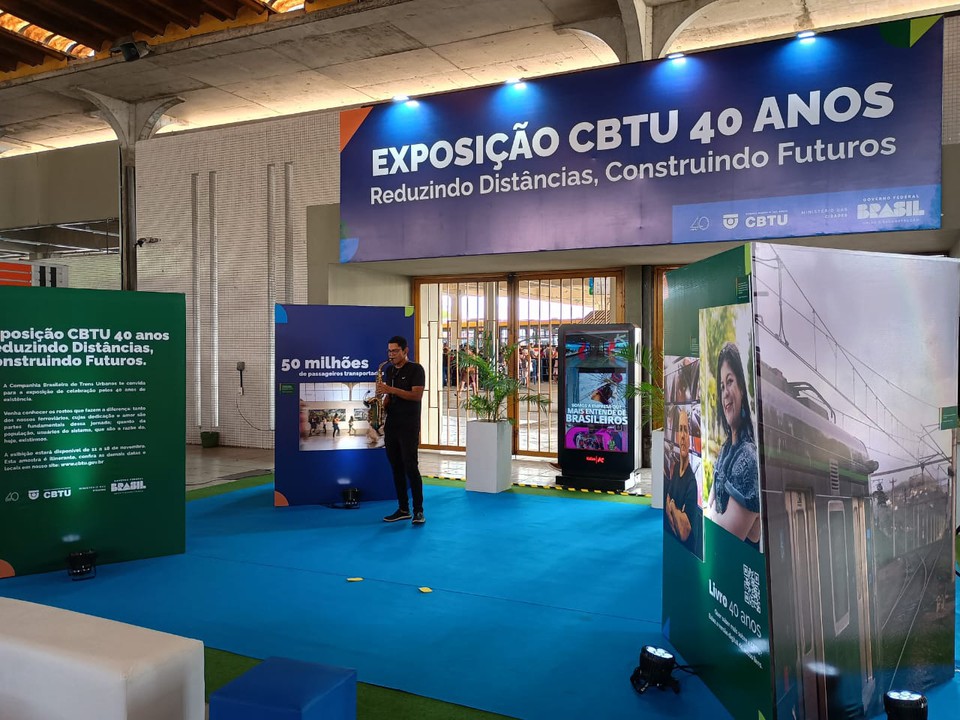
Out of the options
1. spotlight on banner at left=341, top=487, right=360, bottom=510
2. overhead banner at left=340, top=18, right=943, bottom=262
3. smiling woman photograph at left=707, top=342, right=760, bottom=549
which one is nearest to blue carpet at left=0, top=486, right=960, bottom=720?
spotlight on banner at left=341, top=487, right=360, bottom=510

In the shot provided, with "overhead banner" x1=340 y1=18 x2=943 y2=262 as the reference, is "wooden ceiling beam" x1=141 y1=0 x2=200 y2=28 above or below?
above

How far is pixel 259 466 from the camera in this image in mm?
9547

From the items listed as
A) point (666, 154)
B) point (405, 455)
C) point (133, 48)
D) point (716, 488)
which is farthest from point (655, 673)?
point (133, 48)

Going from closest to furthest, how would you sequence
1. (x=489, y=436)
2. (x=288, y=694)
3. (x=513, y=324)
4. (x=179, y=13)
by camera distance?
1. (x=288, y=694)
2. (x=489, y=436)
3. (x=179, y=13)
4. (x=513, y=324)

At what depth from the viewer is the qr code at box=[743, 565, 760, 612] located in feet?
9.16

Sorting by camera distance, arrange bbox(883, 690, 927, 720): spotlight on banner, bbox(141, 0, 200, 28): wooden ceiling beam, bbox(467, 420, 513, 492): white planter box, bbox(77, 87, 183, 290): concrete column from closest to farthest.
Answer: bbox(883, 690, 927, 720): spotlight on banner
bbox(467, 420, 513, 492): white planter box
bbox(141, 0, 200, 28): wooden ceiling beam
bbox(77, 87, 183, 290): concrete column

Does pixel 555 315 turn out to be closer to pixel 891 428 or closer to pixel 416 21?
pixel 416 21

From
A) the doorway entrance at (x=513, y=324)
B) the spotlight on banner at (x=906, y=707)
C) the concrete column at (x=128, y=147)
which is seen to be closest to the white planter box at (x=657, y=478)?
the doorway entrance at (x=513, y=324)

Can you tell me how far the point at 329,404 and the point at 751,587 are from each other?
5.12 m

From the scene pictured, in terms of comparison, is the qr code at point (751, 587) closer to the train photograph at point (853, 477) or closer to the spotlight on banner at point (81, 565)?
the train photograph at point (853, 477)

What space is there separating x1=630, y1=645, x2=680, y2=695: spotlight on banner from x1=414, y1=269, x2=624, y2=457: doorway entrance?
612cm

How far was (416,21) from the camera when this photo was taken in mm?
9227

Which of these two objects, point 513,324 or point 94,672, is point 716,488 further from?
point 513,324

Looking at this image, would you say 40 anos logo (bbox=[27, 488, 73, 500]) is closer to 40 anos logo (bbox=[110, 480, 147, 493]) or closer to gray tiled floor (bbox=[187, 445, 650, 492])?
40 anos logo (bbox=[110, 480, 147, 493])
